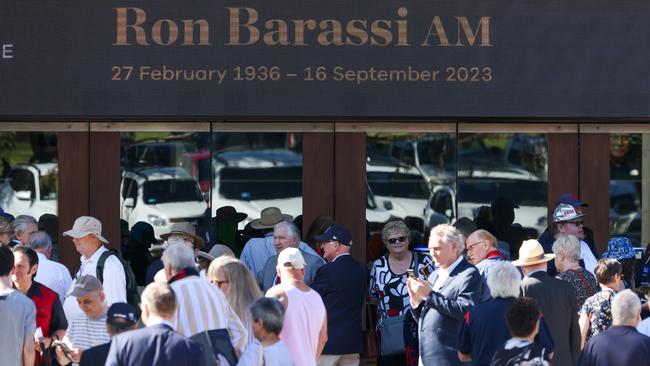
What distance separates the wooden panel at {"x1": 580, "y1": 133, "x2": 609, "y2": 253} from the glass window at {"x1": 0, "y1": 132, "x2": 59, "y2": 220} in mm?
5066

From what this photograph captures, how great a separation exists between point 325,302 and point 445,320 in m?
1.55

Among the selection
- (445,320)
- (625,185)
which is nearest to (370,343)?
(445,320)

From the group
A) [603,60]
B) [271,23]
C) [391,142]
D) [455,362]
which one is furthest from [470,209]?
[455,362]

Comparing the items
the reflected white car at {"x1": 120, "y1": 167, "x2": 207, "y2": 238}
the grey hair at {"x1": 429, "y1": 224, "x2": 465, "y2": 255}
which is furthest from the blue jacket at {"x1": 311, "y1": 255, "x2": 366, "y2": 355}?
the reflected white car at {"x1": 120, "y1": 167, "x2": 207, "y2": 238}

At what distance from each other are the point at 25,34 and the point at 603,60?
5074mm

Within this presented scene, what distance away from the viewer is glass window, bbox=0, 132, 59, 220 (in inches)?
471

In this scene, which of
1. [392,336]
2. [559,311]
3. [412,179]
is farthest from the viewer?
[412,179]

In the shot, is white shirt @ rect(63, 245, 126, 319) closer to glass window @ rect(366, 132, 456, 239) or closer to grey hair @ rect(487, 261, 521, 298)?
grey hair @ rect(487, 261, 521, 298)

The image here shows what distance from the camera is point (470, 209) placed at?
40.4ft

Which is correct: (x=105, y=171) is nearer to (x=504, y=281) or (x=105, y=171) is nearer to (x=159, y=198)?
(x=159, y=198)

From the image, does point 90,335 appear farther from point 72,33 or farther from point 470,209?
point 470,209

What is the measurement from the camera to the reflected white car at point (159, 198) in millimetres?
11961

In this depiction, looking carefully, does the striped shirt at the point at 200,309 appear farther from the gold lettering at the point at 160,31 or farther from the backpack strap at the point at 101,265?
the gold lettering at the point at 160,31

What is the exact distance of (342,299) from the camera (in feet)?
31.7
